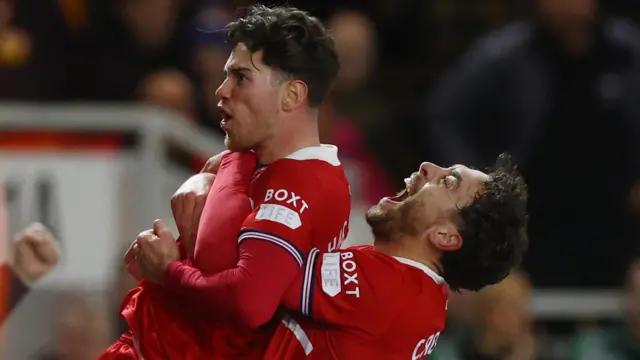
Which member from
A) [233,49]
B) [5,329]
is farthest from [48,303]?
[233,49]

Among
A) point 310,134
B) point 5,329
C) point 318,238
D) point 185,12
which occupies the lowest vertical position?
point 5,329

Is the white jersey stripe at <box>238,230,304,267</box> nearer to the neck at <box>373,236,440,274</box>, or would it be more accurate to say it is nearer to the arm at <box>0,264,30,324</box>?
the neck at <box>373,236,440,274</box>

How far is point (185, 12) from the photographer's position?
20.8ft

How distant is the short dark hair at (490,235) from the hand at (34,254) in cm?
98

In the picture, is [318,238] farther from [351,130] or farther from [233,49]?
[351,130]

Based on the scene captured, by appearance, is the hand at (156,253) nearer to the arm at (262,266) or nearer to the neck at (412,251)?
the arm at (262,266)

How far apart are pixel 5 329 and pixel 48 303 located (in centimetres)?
20

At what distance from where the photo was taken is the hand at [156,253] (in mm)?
2764

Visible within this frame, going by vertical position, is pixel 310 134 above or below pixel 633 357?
above

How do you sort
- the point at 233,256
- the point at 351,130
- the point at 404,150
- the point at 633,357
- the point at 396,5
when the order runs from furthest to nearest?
the point at 396,5
the point at 404,150
the point at 351,130
the point at 633,357
the point at 233,256

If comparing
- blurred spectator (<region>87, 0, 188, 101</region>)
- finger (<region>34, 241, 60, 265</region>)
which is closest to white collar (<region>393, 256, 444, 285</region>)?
finger (<region>34, 241, 60, 265</region>)

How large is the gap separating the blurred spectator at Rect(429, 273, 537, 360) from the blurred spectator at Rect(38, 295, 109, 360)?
128cm

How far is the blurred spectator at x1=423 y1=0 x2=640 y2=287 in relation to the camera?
5.39 meters

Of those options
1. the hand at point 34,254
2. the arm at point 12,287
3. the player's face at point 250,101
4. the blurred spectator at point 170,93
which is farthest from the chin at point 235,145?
the blurred spectator at point 170,93
